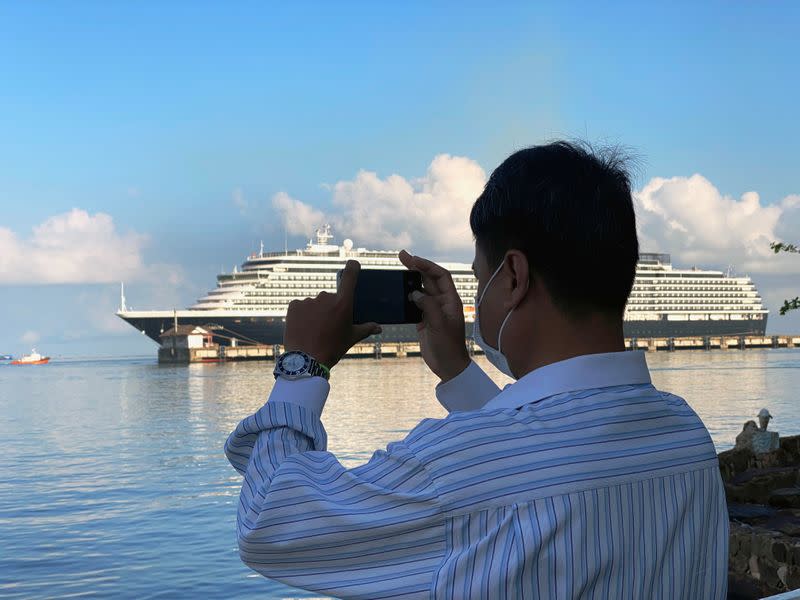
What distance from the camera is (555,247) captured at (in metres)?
0.83

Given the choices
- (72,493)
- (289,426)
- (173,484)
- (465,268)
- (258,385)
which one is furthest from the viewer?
(465,268)

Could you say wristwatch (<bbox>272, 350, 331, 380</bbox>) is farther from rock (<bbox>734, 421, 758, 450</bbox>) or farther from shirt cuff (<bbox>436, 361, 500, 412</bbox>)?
rock (<bbox>734, 421, 758, 450</bbox>)

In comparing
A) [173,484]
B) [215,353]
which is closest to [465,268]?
[215,353]

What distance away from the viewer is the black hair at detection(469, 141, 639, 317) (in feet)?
2.73

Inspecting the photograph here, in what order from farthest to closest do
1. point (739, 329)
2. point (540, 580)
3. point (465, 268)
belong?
point (739, 329)
point (465, 268)
point (540, 580)

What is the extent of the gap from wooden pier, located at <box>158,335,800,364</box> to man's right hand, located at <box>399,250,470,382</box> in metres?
46.3

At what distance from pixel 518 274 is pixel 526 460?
193 mm

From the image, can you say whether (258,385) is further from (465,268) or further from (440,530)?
(440,530)

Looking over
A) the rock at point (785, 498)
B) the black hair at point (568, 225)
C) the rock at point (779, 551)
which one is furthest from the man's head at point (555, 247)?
Answer: the rock at point (785, 498)

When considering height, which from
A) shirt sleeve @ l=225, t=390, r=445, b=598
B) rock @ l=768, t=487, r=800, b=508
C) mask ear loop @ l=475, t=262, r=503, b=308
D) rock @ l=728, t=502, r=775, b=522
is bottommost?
rock @ l=728, t=502, r=775, b=522

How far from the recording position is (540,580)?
2.36ft

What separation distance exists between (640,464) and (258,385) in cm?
3180

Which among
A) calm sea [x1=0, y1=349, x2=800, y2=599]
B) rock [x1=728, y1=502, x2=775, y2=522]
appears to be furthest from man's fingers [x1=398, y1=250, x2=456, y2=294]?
calm sea [x1=0, y1=349, x2=800, y2=599]

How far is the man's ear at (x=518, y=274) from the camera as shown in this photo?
841 mm
